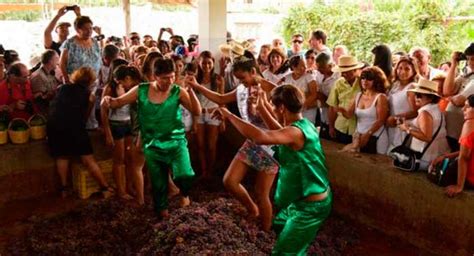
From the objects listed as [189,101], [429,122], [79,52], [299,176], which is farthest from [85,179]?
[429,122]

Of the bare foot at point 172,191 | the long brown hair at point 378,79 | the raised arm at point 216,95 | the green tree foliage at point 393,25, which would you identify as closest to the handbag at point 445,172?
the long brown hair at point 378,79

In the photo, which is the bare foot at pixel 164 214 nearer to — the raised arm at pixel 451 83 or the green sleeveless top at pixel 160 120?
the green sleeveless top at pixel 160 120

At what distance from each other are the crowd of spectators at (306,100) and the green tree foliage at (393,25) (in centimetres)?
662

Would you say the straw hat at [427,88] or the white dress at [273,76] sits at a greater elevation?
the straw hat at [427,88]

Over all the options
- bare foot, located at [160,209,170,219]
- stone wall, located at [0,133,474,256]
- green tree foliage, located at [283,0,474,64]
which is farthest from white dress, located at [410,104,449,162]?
green tree foliage, located at [283,0,474,64]

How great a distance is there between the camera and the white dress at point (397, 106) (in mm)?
5371

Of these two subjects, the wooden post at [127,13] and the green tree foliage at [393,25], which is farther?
the wooden post at [127,13]

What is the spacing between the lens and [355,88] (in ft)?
19.2

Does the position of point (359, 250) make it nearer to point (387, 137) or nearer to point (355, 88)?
point (387, 137)

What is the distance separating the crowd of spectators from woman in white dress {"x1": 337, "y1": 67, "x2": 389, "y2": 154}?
1 cm

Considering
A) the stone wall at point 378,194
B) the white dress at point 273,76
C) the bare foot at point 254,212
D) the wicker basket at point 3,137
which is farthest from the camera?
the white dress at point 273,76

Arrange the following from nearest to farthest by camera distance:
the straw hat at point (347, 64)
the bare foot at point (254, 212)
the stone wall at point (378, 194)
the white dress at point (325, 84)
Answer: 1. the stone wall at point (378, 194)
2. the bare foot at point (254, 212)
3. the straw hat at point (347, 64)
4. the white dress at point (325, 84)

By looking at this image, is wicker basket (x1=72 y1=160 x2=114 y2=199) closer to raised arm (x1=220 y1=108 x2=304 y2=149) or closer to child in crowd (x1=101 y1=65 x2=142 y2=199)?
child in crowd (x1=101 y1=65 x2=142 y2=199)

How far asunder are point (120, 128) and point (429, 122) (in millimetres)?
3460
